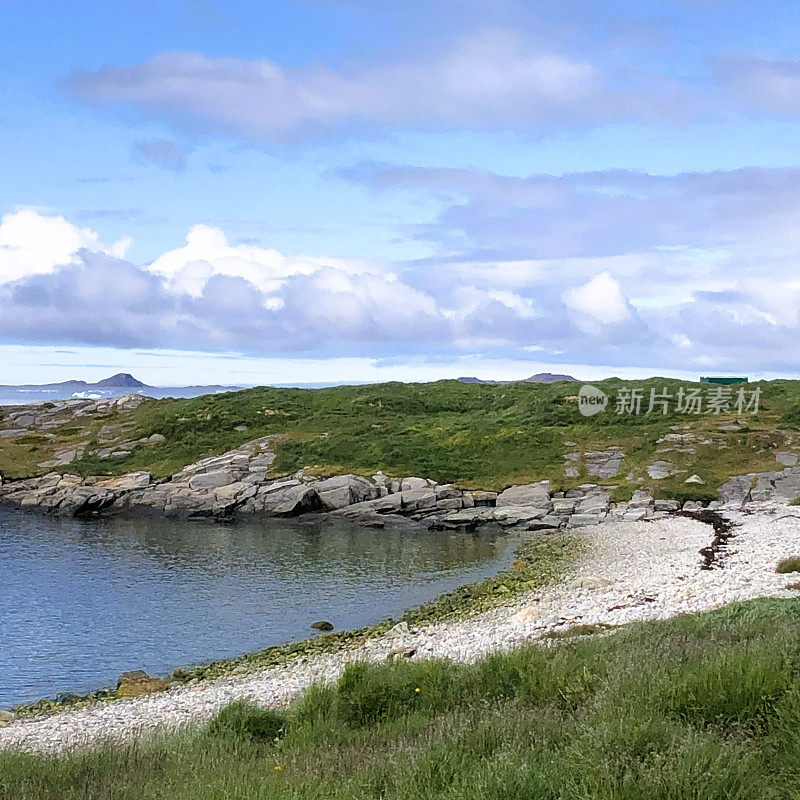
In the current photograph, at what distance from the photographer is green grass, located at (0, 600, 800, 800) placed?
A: 19.9 feet

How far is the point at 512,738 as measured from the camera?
25.2 feet

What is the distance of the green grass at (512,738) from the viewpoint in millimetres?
6074

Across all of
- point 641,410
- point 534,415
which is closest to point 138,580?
point 534,415

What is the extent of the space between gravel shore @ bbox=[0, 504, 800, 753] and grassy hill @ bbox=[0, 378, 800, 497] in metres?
15.6

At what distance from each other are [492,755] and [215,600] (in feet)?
79.2

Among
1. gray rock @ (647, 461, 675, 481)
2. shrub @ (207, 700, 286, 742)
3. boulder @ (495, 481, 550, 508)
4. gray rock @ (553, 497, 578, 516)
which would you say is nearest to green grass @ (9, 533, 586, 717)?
gray rock @ (553, 497, 578, 516)

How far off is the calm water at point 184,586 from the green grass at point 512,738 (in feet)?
42.9

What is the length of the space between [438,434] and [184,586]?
33324 mm

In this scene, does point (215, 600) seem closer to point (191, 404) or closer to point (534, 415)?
point (534, 415)

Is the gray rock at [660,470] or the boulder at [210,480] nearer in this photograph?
the gray rock at [660,470]

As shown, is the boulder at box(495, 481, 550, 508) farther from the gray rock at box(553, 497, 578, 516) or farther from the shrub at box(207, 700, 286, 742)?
the shrub at box(207, 700, 286, 742)

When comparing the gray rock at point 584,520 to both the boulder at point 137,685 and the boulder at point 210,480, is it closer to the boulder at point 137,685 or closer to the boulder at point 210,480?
the boulder at point 210,480

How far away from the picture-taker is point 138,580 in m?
32.9

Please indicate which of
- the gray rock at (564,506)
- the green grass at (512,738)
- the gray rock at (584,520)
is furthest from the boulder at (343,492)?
the green grass at (512,738)
